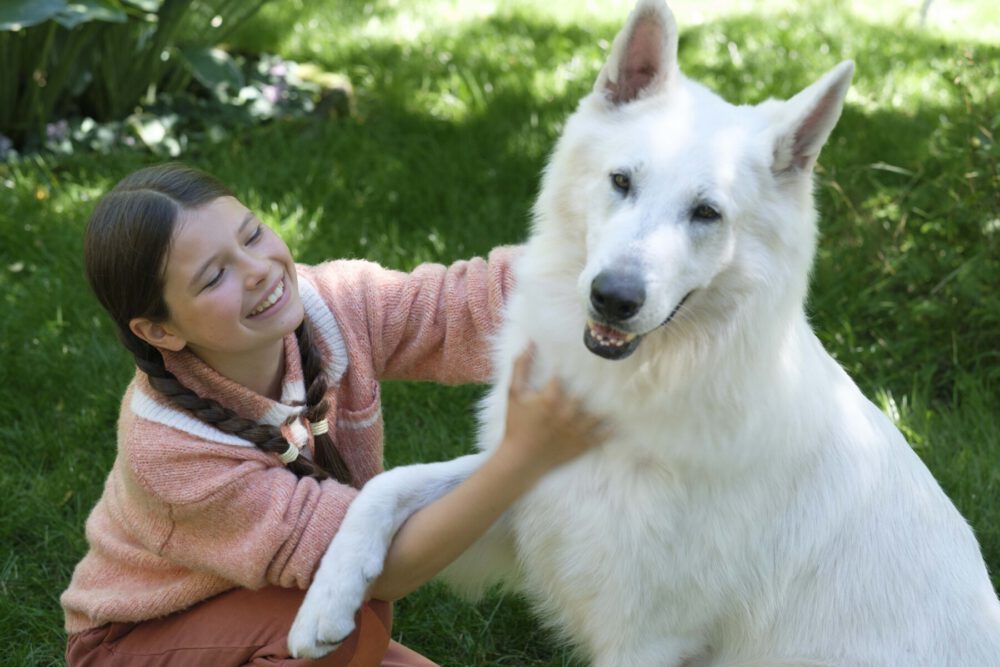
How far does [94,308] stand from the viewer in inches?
161

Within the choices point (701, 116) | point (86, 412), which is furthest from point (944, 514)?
point (86, 412)

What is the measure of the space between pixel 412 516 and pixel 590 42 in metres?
4.54

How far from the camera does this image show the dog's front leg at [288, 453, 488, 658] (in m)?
2.23

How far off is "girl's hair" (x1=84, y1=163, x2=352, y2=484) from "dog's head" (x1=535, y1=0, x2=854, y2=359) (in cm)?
76

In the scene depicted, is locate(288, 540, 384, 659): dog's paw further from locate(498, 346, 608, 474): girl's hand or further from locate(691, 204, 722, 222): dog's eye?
locate(691, 204, 722, 222): dog's eye

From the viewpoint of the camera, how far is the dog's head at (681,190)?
7.07ft

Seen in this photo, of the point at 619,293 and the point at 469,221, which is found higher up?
the point at 619,293

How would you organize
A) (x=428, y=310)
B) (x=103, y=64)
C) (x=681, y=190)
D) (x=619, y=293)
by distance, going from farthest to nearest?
(x=103, y=64)
(x=428, y=310)
(x=681, y=190)
(x=619, y=293)

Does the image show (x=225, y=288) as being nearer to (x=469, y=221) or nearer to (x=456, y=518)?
(x=456, y=518)

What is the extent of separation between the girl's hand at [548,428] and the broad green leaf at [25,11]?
3.05 metres

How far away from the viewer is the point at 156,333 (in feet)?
7.79

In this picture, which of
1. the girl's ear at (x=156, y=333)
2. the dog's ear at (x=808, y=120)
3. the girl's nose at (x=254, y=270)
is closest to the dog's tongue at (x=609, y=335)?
the dog's ear at (x=808, y=120)

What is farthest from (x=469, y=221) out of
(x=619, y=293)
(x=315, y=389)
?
(x=619, y=293)

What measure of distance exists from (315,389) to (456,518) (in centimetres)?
49
